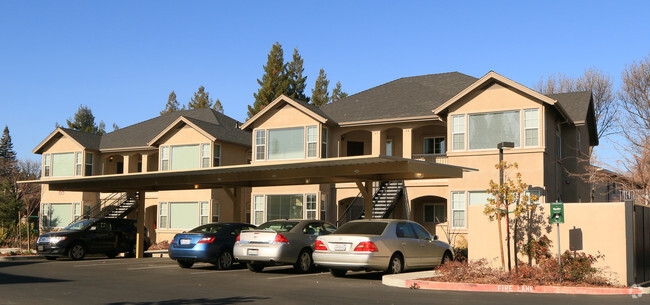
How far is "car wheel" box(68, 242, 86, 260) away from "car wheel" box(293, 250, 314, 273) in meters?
10.1

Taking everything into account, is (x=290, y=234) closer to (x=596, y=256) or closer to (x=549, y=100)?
(x=596, y=256)

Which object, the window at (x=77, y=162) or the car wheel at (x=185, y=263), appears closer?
the car wheel at (x=185, y=263)

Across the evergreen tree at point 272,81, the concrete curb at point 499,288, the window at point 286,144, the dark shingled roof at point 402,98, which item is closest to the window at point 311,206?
the window at point 286,144

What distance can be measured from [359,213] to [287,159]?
4240mm

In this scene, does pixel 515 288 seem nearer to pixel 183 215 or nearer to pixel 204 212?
pixel 204 212

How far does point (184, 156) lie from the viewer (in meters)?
35.2

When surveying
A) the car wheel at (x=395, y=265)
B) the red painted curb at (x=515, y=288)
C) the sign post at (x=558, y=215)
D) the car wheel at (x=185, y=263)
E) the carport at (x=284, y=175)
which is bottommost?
the car wheel at (x=185, y=263)

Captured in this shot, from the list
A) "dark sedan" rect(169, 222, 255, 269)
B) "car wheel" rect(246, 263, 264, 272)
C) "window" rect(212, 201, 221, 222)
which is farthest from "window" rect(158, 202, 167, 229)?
"car wheel" rect(246, 263, 264, 272)

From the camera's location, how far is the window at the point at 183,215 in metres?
35.0

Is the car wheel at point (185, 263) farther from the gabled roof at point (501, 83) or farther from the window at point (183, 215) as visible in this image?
the window at point (183, 215)

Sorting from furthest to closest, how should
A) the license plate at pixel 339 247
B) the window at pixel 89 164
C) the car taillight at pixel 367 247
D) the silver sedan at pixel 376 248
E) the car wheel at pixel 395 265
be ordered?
the window at pixel 89 164
the car wheel at pixel 395 265
the license plate at pixel 339 247
the silver sedan at pixel 376 248
the car taillight at pixel 367 247

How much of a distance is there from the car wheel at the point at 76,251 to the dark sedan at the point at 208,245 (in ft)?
20.4

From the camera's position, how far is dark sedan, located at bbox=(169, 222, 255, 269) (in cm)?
1866

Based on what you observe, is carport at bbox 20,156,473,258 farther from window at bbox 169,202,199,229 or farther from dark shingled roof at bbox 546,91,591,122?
dark shingled roof at bbox 546,91,591,122
